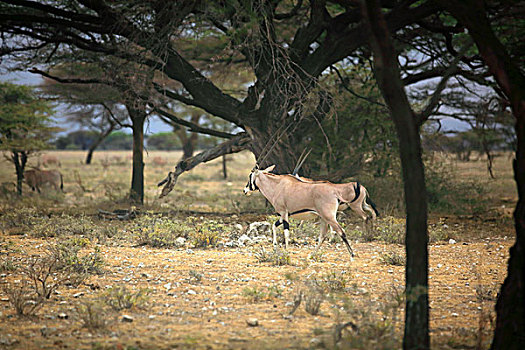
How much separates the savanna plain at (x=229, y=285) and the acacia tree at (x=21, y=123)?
7.24 m

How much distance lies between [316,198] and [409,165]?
3.48 meters

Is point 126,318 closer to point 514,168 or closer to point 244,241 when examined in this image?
point 514,168

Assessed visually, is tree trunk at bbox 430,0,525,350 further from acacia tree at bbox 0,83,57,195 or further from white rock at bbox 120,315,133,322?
acacia tree at bbox 0,83,57,195

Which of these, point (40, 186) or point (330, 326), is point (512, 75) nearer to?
point (330, 326)

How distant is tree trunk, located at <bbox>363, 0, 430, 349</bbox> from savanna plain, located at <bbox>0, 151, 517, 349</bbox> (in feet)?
1.55

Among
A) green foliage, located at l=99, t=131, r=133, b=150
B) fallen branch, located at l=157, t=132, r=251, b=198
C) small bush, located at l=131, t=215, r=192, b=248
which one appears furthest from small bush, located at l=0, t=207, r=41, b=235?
green foliage, located at l=99, t=131, r=133, b=150

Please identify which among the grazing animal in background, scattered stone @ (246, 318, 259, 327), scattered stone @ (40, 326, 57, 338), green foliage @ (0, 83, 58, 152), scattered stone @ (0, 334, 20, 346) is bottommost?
scattered stone @ (0, 334, 20, 346)

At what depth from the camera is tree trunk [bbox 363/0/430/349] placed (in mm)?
3551

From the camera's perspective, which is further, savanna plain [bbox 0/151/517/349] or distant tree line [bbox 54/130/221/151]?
distant tree line [bbox 54/130/221/151]

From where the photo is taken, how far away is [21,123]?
18484mm

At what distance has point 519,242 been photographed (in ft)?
11.8

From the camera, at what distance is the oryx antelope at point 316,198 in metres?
6.92

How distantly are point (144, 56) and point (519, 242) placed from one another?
350 inches

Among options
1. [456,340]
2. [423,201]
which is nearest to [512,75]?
[423,201]
